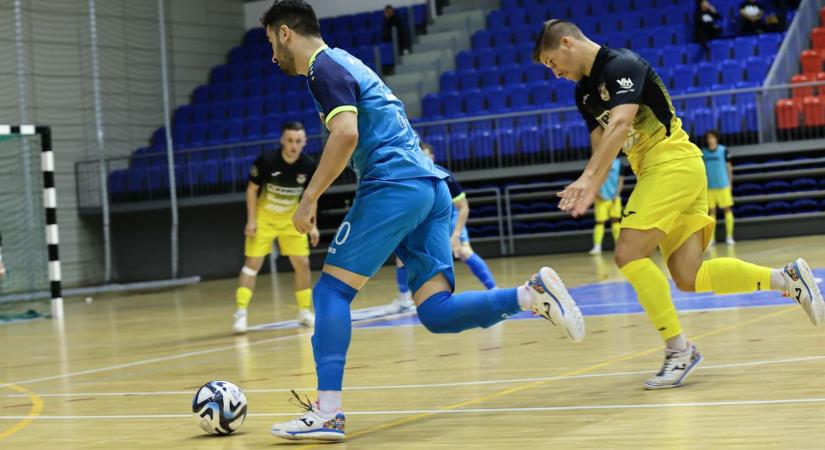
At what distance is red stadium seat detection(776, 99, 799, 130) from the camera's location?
1716 centimetres

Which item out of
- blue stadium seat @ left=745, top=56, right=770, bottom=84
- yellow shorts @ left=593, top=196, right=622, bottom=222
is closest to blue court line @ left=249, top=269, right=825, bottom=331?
yellow shorts @ left=593, top=196, right=622, bottom=222

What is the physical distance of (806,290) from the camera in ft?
17.1

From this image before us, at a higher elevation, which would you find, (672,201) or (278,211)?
(672,201)

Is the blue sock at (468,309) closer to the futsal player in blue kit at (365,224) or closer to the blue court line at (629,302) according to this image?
the futsal player in blue kit at (365,224)

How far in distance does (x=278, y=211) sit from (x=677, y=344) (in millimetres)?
5653

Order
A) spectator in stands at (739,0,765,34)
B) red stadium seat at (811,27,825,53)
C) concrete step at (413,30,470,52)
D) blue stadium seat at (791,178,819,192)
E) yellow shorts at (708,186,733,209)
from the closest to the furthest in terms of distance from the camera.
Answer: yellow shorts at (708,186,733,209)
blue stadium seat at (791,178,819,192)
red stadium seat at (811,27,825,53)
spectator in stands at (739,0,765,34)
concrete step at (413,30,470,52)

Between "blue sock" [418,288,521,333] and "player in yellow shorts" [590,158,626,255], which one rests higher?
"blue sock" [418,288,521,333]

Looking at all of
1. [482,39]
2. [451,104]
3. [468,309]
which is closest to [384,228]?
[468,309]

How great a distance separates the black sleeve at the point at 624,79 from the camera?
5008mm

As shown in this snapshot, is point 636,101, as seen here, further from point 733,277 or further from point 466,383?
point 466,383

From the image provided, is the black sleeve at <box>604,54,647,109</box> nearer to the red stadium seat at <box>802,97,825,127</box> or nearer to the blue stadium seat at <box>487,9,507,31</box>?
the red stadium seat at <box>802,97,825,127</box>

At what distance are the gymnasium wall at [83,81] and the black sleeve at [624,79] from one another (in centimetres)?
1648

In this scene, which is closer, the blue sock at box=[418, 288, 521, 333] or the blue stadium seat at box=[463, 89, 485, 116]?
the blue sock at box=[418, 288, 521, 333]

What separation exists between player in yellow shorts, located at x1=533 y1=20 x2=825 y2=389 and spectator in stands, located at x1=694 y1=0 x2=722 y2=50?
46.3ft
